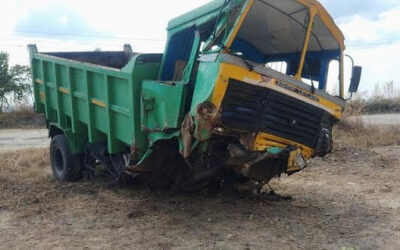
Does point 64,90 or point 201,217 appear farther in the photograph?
point 64,90

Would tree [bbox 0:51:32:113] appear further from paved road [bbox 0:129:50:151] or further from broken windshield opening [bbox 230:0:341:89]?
broken windshield opening [bbox 230:0:341:89]

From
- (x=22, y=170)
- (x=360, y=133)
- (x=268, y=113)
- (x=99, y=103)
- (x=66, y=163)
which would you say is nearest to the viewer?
(x=268, y=113)

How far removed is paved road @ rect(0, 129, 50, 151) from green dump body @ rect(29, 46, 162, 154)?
4714 millimetres

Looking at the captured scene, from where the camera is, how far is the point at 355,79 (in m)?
5.11

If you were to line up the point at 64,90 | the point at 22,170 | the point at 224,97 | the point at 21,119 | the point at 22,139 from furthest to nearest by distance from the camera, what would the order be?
the point at 21,119 → the point at 22,139 → the point at 22,170 → the point at 64,90 → the point at 224,97

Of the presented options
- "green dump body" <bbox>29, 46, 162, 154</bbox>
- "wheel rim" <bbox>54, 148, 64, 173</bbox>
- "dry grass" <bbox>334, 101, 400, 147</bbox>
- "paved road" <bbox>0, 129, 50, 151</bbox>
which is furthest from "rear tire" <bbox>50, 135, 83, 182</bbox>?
"dry grass" <bbox>334, 101, 400, 147</bbox>

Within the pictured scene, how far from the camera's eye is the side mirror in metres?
5.10

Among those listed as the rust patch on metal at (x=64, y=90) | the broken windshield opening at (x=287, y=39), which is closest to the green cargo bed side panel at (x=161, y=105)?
the broken windshield opening at (x=287, y=39)

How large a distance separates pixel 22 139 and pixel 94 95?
967cm

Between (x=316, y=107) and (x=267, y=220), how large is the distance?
129 centimetres

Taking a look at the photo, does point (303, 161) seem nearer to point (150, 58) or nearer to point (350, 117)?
point (150, 58)

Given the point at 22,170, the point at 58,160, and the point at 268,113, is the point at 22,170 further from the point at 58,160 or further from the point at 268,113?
the point at 268,113

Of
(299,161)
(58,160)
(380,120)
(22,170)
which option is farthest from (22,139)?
(299,161)

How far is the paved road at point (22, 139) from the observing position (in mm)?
12852
